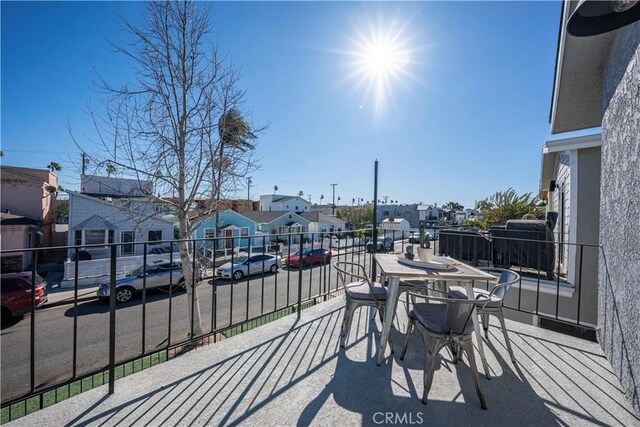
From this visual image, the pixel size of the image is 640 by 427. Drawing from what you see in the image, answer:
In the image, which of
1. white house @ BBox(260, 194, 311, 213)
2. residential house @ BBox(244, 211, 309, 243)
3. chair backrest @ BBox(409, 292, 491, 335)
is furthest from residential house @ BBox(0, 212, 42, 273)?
white house @ BBox(260, 194, 311, 213)

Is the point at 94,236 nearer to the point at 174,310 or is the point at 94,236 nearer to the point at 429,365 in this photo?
the point at 174,310

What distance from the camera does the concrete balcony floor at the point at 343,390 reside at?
4.63ft

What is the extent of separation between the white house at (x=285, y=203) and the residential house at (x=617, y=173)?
28839 millimetres

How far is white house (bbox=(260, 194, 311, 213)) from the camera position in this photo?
102 ft

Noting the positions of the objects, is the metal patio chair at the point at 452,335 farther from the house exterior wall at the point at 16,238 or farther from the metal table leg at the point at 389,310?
the house exterior wall at the point at 16,238

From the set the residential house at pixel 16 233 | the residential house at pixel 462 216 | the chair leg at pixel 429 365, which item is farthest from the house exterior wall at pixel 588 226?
the residential house at pixel 16 233

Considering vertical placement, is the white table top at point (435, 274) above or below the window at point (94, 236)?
above

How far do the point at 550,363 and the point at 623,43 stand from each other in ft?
8.19

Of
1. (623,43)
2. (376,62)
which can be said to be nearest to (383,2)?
(376,62)

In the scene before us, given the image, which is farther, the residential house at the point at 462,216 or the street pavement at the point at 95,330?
the residential house at the point at 462,216

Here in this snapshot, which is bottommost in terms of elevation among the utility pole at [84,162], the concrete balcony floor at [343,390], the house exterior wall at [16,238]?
the house exterior wall at [16,238]

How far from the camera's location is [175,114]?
4.58 m

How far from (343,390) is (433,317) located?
0.76 metres

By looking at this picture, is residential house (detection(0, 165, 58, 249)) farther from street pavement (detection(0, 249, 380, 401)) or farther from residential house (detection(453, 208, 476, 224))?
residential house (detection(453, 208, 476, 224))
